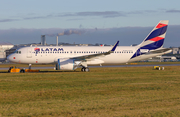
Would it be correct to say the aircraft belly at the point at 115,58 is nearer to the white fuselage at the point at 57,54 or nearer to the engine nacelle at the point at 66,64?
the white fuselage at the point at 57,54

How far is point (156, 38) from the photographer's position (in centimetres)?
4850

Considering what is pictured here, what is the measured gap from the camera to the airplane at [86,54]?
4315 centimetres

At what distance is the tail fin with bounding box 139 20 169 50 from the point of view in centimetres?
4825

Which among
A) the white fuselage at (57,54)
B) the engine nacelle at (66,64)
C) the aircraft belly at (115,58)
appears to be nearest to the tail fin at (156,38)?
the white fuselage at (57,54)

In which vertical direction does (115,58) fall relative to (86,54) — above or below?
below

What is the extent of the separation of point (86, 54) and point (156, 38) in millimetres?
13625

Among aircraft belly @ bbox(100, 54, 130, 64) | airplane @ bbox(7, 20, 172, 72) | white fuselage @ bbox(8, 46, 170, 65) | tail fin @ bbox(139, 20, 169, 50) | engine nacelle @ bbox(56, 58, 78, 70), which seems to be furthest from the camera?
tail fin @ bbox(139, 20, 169, 50)

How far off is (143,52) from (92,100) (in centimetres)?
3403

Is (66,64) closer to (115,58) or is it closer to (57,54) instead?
(57,54)

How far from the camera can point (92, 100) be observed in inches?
599

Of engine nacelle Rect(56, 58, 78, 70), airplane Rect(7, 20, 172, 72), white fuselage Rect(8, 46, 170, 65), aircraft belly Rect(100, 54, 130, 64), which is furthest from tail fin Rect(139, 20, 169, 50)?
engine nacelle Rect(56, 58, 78, 70)

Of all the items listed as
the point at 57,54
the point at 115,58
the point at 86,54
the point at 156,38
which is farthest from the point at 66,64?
the point at 156,38

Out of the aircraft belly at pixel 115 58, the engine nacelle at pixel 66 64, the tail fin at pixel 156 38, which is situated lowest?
the engine nacelle at pixel 66 64

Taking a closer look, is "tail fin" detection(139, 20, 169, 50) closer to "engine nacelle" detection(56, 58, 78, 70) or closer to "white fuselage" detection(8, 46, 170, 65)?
"white fuselage" detection(8, 46, 170, 65)
